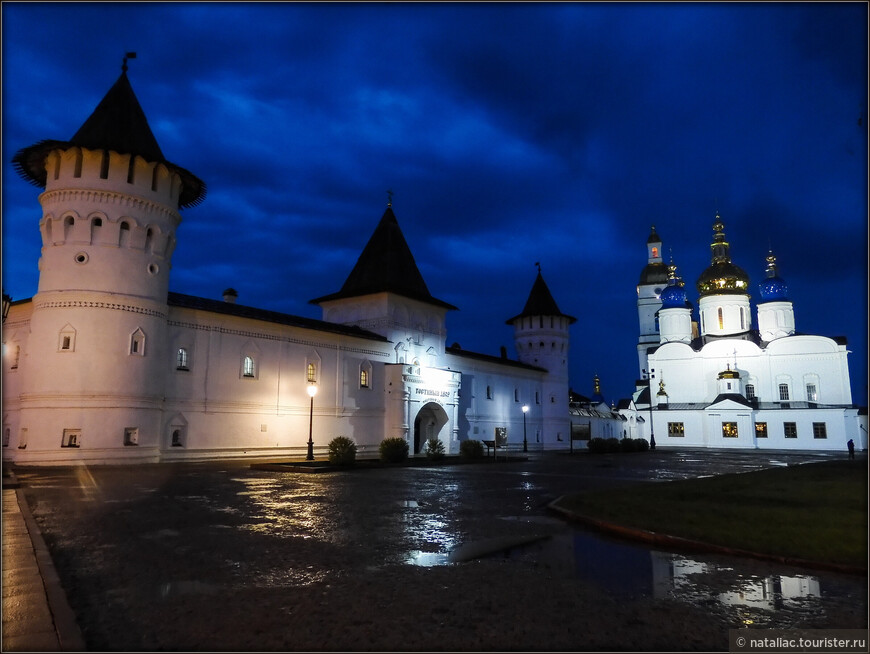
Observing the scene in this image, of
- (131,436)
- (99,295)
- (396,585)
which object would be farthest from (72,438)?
(396,585)

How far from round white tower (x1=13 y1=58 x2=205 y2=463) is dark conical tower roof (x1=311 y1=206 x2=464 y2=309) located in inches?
548

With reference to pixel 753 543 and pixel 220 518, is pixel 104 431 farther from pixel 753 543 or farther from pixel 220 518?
pixel 753 543

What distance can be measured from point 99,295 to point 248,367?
7.13 m

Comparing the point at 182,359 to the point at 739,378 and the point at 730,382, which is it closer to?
the point at 730,382

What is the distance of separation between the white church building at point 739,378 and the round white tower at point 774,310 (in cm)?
9

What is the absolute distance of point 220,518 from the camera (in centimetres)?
977

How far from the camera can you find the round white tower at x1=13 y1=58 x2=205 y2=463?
21812 millimetres

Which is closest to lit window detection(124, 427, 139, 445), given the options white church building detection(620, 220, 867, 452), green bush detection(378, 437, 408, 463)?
green bush detection(378, 437, 408, 463)

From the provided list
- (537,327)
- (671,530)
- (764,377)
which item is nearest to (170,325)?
(671,530)

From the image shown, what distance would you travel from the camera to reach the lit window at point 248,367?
89.5ft

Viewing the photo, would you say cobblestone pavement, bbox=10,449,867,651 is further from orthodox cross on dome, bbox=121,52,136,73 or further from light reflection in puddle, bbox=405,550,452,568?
orthodox cross on dome, bbox=121,52,136,73

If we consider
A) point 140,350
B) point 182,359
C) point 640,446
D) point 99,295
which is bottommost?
point 640,446

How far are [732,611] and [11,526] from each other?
906cm
